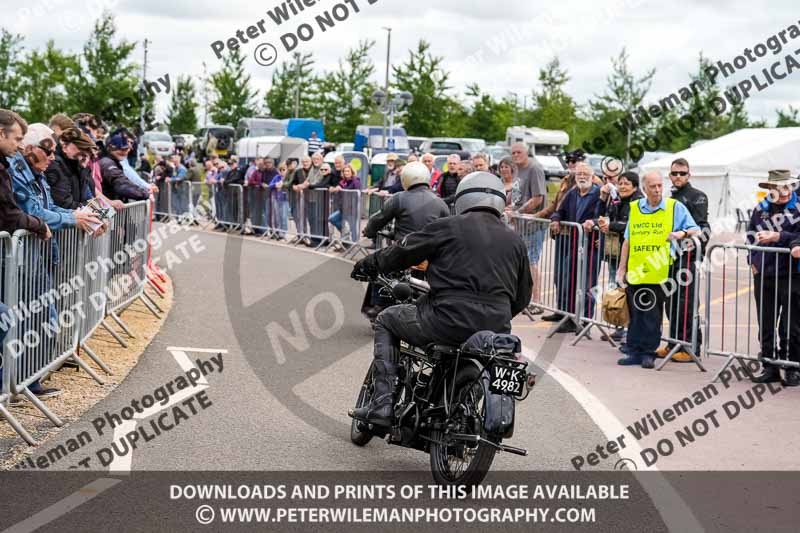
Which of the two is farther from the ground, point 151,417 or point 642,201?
point 642,201

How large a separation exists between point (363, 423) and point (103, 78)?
161 ft

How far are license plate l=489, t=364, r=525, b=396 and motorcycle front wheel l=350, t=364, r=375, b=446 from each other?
1270 mm

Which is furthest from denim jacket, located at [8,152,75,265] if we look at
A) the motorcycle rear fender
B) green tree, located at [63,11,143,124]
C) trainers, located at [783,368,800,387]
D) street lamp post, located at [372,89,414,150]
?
green tree, located at [63,11,143,124]

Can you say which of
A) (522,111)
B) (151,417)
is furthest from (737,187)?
(522,111)

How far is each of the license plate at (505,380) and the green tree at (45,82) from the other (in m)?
51.4

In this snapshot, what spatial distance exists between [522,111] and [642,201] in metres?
61.6

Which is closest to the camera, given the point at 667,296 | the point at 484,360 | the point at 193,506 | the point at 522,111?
the point at 193,506

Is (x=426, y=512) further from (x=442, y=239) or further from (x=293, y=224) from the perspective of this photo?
(x=293, y=224)

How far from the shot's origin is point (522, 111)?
235 ft

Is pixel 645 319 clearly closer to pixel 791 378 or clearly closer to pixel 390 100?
pixel 791 378

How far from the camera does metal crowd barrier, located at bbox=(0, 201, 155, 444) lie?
711cm

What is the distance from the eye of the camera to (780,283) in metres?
9.98

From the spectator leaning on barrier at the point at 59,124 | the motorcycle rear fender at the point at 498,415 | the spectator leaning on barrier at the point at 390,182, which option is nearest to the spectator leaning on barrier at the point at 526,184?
the spectator leaning on barrier at the point at 390,182

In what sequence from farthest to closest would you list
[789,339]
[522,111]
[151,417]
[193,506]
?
[522,111]
[789,339]
[151,417]
[193,506]
